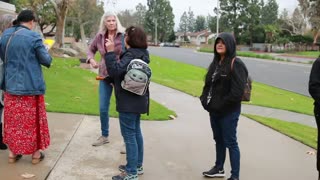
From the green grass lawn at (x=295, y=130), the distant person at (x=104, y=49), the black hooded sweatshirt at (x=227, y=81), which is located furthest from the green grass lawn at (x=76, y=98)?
the black hooded sweatshirt at (x=227, y=81)

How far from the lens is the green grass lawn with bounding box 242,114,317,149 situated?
7.08 metres

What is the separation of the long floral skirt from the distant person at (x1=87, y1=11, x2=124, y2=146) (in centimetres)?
90

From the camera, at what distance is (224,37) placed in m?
4.57

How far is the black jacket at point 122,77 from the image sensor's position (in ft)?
14.4

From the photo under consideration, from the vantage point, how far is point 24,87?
4.76m

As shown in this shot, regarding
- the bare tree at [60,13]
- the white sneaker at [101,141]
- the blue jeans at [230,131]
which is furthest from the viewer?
the bare tree at [60,13]

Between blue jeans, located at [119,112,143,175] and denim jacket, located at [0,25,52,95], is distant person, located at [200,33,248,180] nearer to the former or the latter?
blue jeans, located at [119,112,143,175]

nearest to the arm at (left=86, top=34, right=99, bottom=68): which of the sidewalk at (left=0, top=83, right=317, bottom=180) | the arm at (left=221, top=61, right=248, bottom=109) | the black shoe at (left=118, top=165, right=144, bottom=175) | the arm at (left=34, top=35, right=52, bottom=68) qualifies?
the arm at (left=34, top=35, right=52, bottom=68)

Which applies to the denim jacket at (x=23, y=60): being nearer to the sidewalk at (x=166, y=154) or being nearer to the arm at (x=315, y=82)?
the sidewalk at (x=166, y=154)

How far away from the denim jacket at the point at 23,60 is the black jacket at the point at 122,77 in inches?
35.1

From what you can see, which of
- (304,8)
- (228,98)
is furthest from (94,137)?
(304,8)

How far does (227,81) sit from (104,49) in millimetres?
1827

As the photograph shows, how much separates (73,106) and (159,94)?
11.8 feet

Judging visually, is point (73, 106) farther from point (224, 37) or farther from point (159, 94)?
point (224, 37)
